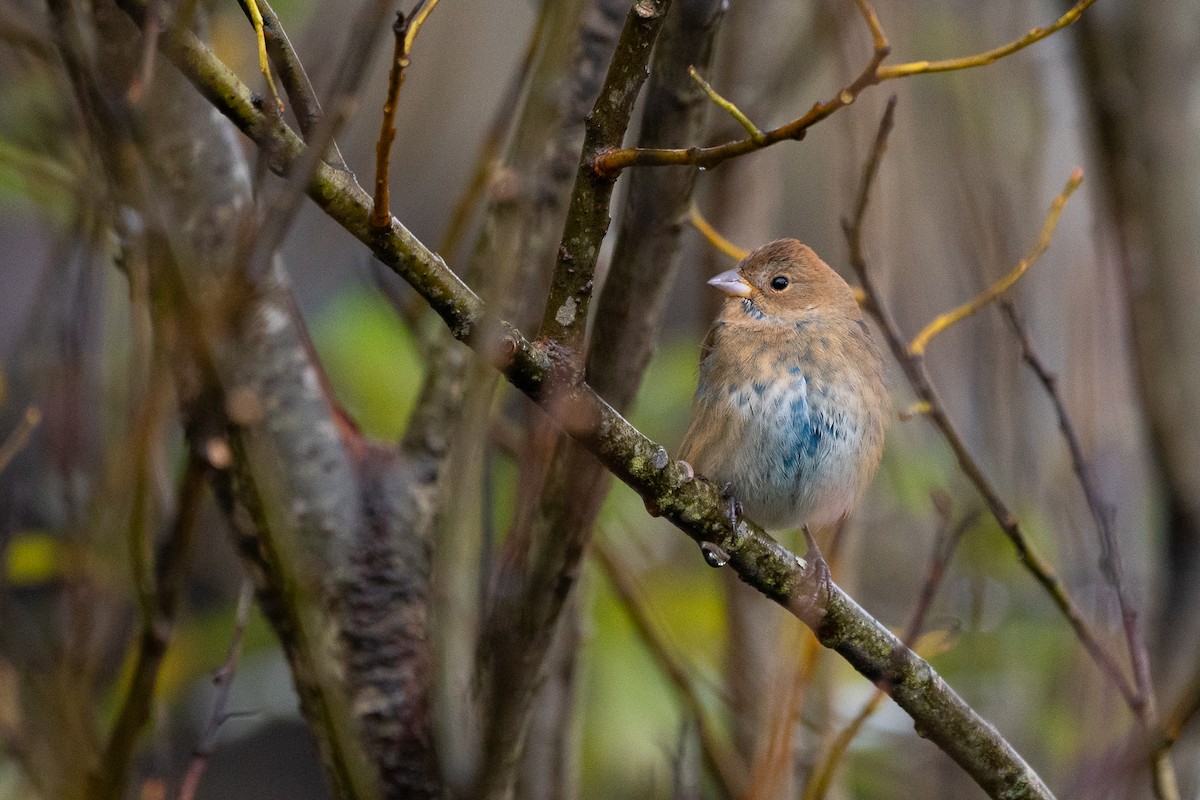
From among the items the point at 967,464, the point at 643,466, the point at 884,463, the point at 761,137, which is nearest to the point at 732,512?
the point at 643,466

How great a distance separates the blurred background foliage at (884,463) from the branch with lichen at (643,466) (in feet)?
0.81

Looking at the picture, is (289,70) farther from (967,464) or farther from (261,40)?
(967,464)

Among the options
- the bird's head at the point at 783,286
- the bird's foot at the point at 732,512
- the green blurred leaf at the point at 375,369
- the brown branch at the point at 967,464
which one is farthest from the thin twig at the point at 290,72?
the green blurred leaf at the point at 375,369

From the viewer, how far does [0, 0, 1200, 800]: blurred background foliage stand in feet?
9.19

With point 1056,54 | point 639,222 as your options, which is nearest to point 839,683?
point 1056,54

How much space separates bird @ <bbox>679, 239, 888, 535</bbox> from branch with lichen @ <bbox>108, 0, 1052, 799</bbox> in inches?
13.5

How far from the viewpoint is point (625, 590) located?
3088mm

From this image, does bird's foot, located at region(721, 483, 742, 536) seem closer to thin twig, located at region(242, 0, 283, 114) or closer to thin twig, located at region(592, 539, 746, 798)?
thin twig, located at region(592, 539, 746, 798)

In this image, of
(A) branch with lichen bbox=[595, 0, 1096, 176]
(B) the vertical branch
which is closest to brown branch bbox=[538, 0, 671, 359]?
(A) branch with lichen bbox=[595, 0, 1096, 176]

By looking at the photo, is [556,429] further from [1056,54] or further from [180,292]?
[1056,54]

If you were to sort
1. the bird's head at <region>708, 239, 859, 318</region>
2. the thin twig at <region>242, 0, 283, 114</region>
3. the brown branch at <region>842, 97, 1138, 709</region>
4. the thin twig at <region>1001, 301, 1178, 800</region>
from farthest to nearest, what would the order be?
1. the bird's head at <region>708, 239, 859, 318</region>
2. the brown branch at <region>842, 97, 1138, 709</region>
3. the thin twig at <region>1001, 301, 1178, 800</region>
4. the thin twig at <region>242, 0, 283, 114</region>

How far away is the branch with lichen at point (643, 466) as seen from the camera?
5.37ft

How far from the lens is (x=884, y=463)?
184 inches

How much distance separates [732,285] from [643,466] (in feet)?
5.60
